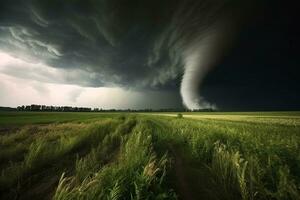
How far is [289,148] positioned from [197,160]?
3.08 meters

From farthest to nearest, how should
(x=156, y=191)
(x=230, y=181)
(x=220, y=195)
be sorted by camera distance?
(x=230, y=181)
(x=220, y=195)
(x=156, y=191)

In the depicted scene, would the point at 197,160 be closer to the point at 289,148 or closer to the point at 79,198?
the point at 289,148

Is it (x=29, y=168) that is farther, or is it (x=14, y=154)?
(x=14, y=154)

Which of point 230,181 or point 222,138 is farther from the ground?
point 222,138

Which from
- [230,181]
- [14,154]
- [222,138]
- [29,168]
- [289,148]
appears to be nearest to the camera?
[230,181]

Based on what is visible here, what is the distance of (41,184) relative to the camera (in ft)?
17.0

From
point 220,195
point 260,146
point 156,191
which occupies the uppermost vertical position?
point 260,146

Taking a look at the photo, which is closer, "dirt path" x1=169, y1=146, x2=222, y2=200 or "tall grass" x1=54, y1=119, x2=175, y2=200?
"tall grass" x1=54, y1=119, x2=175, y2=200

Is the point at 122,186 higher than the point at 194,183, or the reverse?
the point at 122,186

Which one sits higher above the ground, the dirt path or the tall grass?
the tall grass

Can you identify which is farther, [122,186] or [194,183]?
[194,183]

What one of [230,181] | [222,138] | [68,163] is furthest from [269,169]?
[68,163]

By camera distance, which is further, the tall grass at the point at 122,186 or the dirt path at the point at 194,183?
the dirt path at the point at 194,183

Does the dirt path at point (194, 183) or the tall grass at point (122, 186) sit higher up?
the tall grass at point (122, 186)
